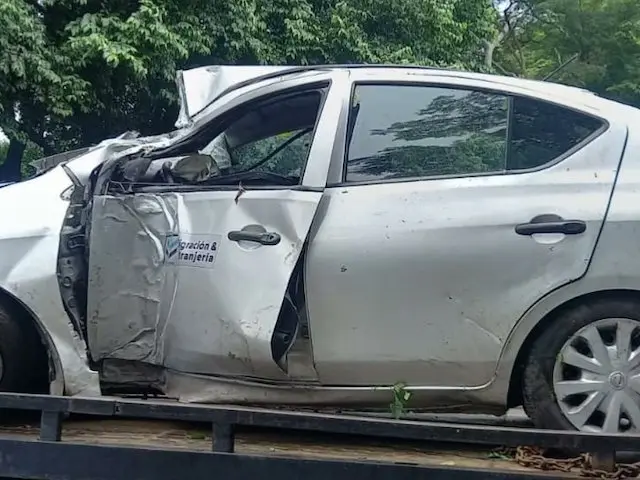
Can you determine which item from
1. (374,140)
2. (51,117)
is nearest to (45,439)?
(374,140)

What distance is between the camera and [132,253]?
3.06 metres

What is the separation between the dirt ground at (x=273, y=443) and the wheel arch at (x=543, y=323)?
14.6 inches

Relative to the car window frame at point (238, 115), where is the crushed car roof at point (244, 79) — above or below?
above

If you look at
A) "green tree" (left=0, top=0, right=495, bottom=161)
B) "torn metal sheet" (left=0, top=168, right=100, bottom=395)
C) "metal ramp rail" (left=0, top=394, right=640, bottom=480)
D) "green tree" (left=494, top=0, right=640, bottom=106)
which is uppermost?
"green tree" (left=494, top=0, right=640, bottom=106)

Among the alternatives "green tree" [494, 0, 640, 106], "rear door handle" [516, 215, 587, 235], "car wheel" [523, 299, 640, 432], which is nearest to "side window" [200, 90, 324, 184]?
"rear door handle" [516, 215, 587, 235]

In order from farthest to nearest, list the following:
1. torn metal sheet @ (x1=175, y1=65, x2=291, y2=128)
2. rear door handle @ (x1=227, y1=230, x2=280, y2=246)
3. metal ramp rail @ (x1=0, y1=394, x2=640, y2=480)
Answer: torn metal sheet @ (x1=175, y1=65, x2=291, y2=128), rear door handle @ (x1=227, y1=230, x2=280, y2=246), metal ramp rail @ (x1=0, y1=394, x2=640, y2=480)

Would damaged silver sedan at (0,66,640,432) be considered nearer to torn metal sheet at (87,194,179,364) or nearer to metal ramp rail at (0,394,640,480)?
torn metal sheet at (87,194,179,364)

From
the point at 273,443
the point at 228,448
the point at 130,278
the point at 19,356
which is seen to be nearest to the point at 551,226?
the point at 273,443

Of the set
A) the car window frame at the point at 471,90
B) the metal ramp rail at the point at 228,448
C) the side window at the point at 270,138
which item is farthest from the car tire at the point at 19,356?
the car window frame at the point at 471,90

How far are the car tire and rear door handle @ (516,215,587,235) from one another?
6.38 feet

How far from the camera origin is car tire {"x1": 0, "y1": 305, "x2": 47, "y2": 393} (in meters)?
3.04

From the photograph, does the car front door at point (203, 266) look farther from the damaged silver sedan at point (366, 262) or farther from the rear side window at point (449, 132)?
the rear side window at point (449, 132)

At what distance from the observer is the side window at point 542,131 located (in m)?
3.02

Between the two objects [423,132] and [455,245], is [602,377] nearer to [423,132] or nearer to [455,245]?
[455,245]
